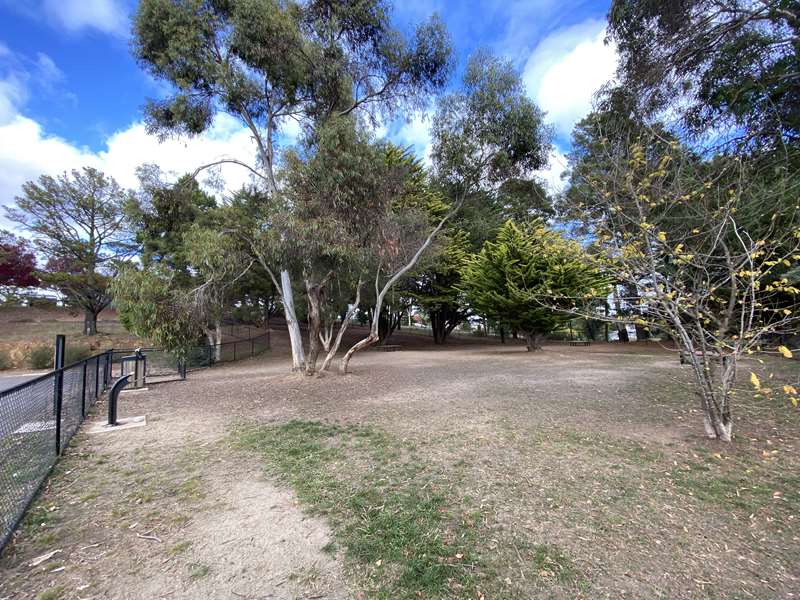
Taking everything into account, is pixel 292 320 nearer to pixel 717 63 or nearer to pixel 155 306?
pixel 155 306

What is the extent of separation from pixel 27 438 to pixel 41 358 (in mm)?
13167

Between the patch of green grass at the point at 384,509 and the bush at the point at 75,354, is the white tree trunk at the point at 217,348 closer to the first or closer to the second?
the bush at the point at 75,354

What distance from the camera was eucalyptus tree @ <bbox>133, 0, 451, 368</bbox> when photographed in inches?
319

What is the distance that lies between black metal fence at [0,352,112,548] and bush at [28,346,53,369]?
1145 centimetres

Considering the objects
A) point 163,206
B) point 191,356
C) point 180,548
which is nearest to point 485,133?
point 163,206

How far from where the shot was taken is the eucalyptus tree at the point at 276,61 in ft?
26.6

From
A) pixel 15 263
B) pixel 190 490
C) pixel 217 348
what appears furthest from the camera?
pixel 15 263

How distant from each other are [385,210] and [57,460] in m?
7.05

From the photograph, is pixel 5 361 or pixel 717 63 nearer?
pixel 717 63

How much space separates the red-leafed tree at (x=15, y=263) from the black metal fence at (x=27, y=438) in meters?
20.2

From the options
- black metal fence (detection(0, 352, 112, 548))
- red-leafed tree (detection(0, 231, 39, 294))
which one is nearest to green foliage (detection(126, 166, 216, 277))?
black metal fence (detection(0, 352, 112, 548))

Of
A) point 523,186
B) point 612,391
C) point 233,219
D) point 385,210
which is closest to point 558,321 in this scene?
point 523,186

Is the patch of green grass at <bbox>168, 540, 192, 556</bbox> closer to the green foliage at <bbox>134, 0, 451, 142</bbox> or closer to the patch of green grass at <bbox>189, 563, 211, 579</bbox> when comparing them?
the patch of green grass at <bbox>189, 563, 211, 579</bbox>

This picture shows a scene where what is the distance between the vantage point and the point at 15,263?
1909 centimetres
